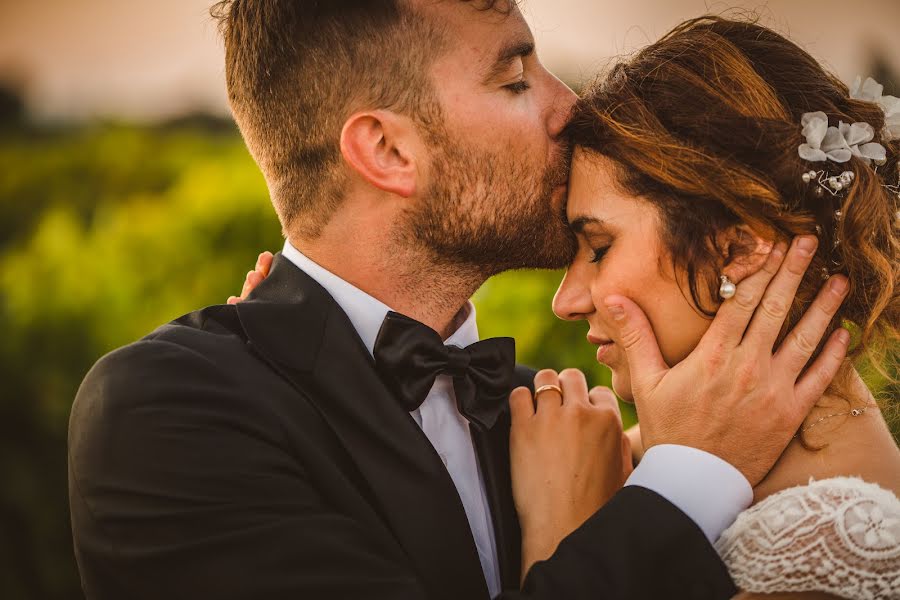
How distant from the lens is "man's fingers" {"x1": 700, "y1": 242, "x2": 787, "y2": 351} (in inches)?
93.1

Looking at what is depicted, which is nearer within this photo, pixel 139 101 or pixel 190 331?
pixel 190 331

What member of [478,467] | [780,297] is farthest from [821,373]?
Result: [478,467]

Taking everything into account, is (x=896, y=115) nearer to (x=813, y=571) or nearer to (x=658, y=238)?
(x=658, y=238)

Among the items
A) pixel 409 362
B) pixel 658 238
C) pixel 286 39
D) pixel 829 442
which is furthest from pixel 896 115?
pixel 286 39

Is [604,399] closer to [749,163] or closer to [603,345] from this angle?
[603,345]

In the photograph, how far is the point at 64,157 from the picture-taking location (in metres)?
5.68

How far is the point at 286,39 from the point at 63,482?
2.71m

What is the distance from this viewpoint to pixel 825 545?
2002 mm

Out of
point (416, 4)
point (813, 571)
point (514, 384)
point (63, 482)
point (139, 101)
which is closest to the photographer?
point (813, 571)

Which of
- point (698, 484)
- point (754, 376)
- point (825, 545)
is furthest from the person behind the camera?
point (754, 376)

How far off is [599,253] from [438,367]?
0.60 meters

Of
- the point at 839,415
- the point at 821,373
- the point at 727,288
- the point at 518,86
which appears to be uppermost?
the point at 518,86

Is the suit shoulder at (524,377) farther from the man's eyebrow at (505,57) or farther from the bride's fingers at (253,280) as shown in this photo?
the man's eyebrow at (505,57)

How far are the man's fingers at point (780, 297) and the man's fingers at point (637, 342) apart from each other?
25cm
